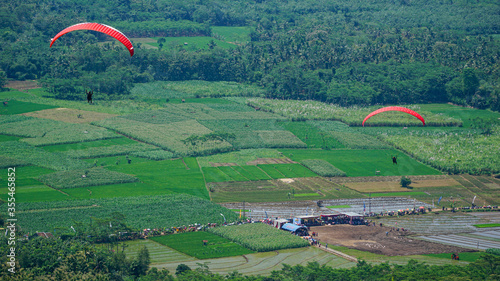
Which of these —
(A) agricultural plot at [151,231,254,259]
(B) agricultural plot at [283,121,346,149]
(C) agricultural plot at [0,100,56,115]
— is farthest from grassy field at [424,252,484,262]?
(C) agricultural plot at [0,100,56,115]

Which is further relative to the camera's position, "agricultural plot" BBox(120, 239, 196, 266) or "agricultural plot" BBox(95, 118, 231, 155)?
"agricultural plot" BBox(95, 118, 231, 155)

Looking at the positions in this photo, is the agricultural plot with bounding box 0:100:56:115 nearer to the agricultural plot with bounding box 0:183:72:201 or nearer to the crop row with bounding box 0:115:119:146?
the crop row with bounding box 0:115:119:146

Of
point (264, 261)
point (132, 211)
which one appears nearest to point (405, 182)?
point (264, 261)

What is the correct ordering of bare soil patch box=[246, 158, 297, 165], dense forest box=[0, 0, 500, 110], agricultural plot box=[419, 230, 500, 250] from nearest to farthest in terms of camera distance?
agricultural plot box=[419, 230, 500, 250]
bare soil patch box=[246, 158, 297, 165]
dense forest box=[0, 0, 500, 110]

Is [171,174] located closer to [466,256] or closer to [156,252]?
[156,252]

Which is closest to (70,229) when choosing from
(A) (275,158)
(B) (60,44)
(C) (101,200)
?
(C) (101,200)

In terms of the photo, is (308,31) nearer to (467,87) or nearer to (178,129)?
(467,87)
